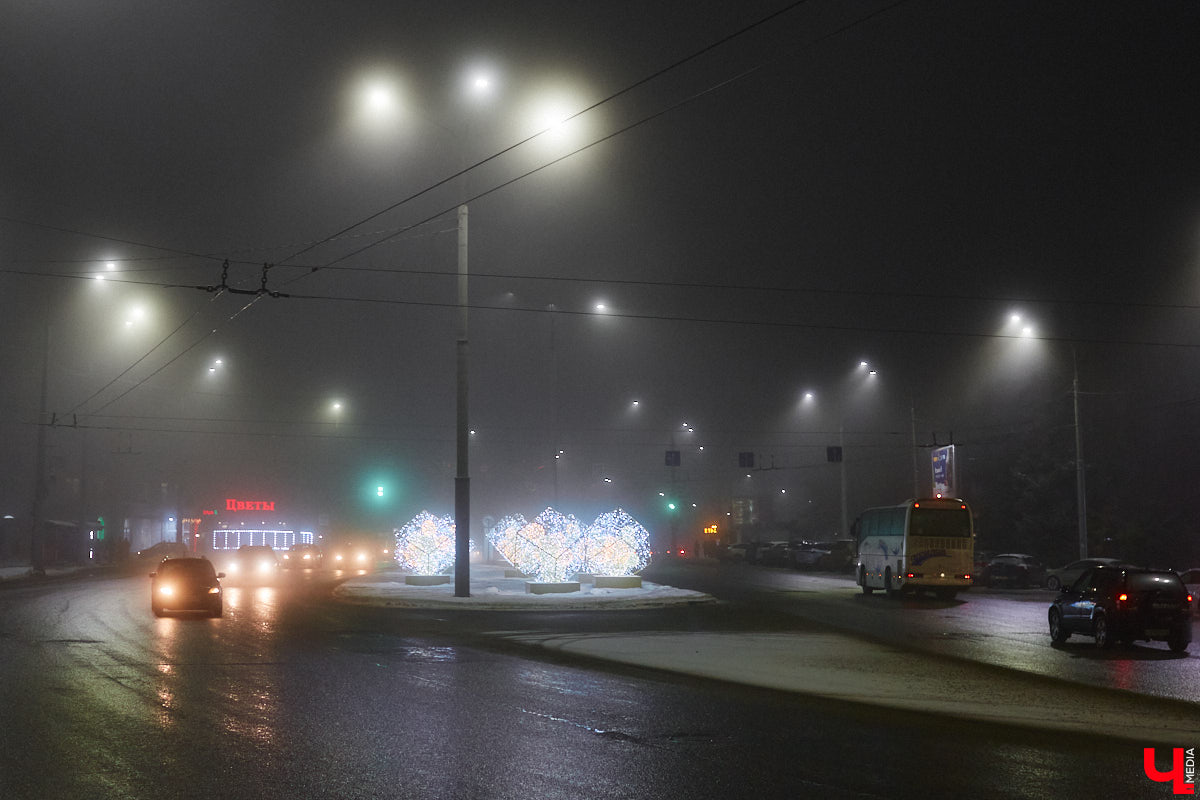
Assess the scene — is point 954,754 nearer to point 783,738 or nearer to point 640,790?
point 783,738

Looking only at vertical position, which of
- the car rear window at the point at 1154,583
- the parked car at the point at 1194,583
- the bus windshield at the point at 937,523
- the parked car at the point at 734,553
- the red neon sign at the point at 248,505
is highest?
the red neon sign at the point at 248,505

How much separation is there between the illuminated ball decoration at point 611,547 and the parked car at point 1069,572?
15626 millimetres

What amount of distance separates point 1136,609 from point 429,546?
2521 cm

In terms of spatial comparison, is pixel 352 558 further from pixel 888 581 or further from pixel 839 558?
pixel 888 581

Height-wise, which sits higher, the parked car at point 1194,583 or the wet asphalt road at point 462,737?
the wet asphalt road at point 462,737

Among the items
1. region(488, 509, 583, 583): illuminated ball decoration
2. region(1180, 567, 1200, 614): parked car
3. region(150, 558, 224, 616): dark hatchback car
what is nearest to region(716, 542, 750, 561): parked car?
region(488, 509, 583, 583): illuminated ball decoration

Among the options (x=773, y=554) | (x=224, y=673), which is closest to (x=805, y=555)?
(x=773, y=554)

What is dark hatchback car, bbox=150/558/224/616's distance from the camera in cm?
2602

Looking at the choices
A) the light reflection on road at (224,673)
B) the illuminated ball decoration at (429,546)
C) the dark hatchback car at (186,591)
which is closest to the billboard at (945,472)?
the illuminated ball decoration at (429,546)

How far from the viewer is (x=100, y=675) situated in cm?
1444

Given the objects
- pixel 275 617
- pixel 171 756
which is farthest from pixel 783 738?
pixel 275 617

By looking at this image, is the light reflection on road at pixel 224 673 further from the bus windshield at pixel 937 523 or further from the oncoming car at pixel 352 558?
the oncoming car at pixel 352 558

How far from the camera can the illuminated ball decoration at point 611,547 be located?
121 feet

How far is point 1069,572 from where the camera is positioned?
4209 centimetres
